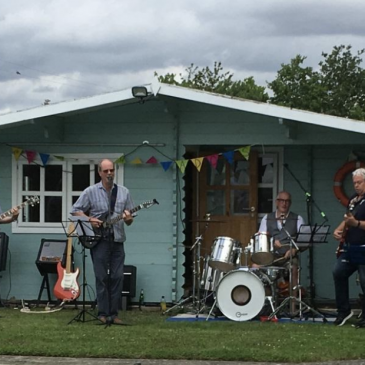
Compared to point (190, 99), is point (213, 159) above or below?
below

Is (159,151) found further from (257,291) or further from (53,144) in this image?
(257,291)

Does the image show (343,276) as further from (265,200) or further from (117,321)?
(265,200)

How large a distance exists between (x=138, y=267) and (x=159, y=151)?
1.57 meters

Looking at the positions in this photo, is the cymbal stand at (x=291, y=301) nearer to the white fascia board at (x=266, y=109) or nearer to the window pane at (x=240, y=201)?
the white fascia board at (x=266, y=109)

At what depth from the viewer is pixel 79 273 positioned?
11.7 meters

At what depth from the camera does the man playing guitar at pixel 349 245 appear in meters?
9.55

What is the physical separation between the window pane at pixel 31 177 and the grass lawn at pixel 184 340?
2180 millimetres

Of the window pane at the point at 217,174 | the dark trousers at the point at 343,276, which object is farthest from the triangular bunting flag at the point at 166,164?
the dark trousers at the point at 343,276

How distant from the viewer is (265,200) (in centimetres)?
1229

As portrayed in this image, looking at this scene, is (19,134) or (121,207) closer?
(121,207)

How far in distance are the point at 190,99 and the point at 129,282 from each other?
2.49 metres

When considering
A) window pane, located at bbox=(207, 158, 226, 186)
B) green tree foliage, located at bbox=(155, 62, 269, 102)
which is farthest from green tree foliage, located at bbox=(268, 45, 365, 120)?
window pane, located at bbox=(207, 158, 226, 186)

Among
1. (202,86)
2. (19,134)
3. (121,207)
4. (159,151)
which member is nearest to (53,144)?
(19,134)

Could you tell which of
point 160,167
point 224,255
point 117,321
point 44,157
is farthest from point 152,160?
point 117,321
